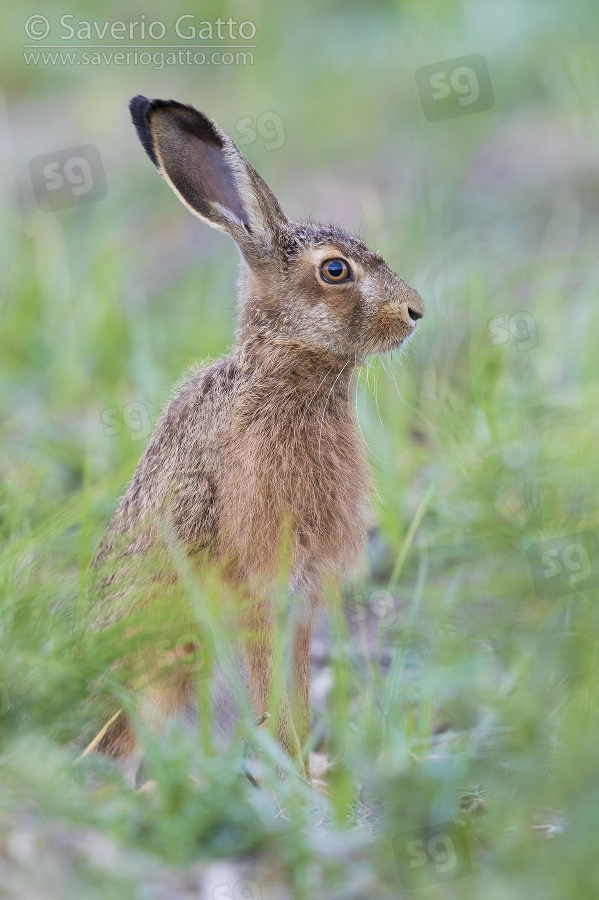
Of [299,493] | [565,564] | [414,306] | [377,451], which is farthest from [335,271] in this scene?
[565,564]

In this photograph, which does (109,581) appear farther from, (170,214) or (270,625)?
(170,214)

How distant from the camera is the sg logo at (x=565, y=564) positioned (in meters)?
4.26

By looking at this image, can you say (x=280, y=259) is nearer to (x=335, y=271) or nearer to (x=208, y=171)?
(x=335, y=271)

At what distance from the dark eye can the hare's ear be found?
0.27 meters

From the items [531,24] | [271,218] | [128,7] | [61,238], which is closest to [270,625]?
[271,218]

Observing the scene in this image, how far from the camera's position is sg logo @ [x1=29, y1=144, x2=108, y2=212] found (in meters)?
6.91

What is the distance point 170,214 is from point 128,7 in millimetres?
2354

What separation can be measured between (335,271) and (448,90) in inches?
Answer: 82.9

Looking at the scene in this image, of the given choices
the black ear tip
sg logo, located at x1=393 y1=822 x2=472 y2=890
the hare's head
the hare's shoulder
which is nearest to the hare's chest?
the hare's shoulder

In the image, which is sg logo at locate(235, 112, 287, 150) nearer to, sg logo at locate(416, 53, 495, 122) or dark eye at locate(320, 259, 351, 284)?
sg logo at locate(416, 53, 495, 122)

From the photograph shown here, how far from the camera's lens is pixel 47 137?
402 inches

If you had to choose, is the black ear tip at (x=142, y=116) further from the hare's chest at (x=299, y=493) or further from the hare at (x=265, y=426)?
the hare's chest at (x=299, y=493)

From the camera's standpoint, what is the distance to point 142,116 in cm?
407

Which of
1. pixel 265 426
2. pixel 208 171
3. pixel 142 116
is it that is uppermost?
pixel 142 116
